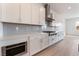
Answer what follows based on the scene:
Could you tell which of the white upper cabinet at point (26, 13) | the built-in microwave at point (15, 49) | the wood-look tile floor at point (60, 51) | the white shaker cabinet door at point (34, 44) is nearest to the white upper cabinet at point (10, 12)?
the white upper cabinet at point (26, 13)

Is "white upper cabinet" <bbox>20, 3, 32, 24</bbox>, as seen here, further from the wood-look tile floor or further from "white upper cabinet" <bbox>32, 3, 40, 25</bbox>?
the wood-look tile floor

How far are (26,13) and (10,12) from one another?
869 mm

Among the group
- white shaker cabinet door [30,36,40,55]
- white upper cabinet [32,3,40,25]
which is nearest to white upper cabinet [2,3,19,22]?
white shaker cabinet door [30,36,40,55]

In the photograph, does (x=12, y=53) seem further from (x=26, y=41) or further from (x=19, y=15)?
(x=19, y=15)

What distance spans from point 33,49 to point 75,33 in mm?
10861

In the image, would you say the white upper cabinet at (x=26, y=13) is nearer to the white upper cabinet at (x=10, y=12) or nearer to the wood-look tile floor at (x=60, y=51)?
the white upper cabinet at (x=10, y=12)

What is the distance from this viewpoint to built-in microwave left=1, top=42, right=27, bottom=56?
7.06ft

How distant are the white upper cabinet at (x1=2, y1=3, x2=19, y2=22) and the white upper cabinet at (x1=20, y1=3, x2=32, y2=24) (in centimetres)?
27

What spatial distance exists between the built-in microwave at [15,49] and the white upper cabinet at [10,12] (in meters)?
0.69

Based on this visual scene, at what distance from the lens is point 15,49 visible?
99.7 inches

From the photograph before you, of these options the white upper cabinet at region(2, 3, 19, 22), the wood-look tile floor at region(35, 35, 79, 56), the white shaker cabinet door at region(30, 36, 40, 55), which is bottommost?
the wood-look tile floor at region(35, 35, 79, 56)

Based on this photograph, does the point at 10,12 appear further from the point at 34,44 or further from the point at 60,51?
the point at 60,51

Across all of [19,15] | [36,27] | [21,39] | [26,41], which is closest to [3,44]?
[21,39]

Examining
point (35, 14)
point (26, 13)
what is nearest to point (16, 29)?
point (26, 13)
